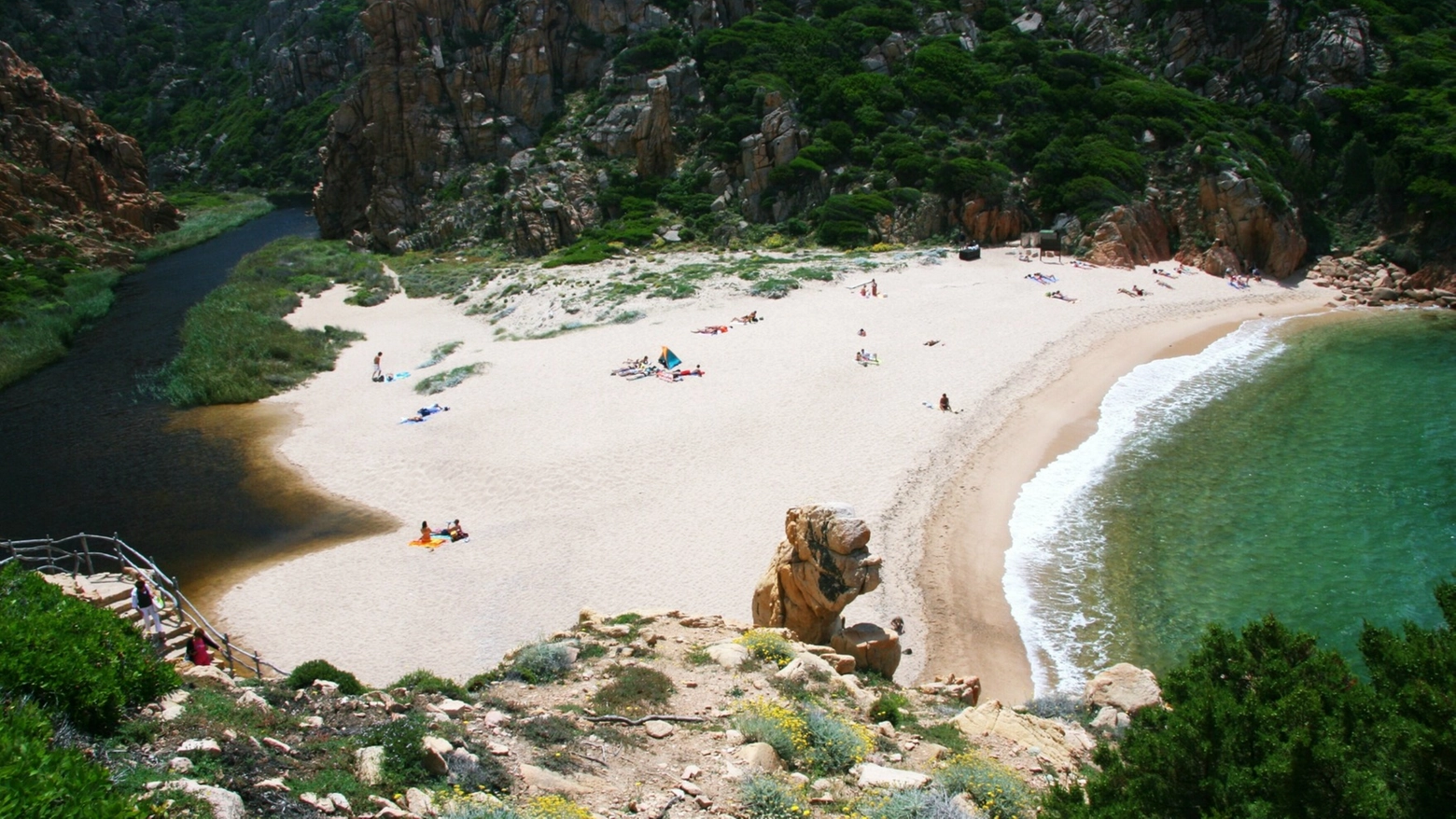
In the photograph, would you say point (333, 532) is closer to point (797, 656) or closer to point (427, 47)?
point (797, 656)

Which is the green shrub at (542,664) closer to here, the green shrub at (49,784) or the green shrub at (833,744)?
the green shrub at (833,744)

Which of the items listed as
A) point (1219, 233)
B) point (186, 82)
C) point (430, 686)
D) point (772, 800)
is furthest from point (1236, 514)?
point (186, 82)

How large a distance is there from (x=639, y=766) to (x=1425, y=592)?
606 inches

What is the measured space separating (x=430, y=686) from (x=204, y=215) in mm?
80242

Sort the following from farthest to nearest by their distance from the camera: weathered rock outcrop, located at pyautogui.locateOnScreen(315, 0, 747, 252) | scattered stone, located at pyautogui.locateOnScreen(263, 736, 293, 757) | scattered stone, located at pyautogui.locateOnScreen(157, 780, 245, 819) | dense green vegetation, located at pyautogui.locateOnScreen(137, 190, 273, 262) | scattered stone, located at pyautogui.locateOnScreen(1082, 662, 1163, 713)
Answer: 1. dense green vegetation, located at pyautogui.locateOnScreen(137, 190, 273, 262)
2. weathered rock outcrop, located at pyautogui.locateOnScreen(315, 0, 747, 252)
3. scattered stone, located at pyautogui.locateOnScreen(1082, 662, 1163, 713)
4. scattered stone, located at pyautogui.locateOnScreen(263, 736, 293, 757)
5. scattered stone, located at pyautogui.locateOnScreen(157, 780, 245, 819)

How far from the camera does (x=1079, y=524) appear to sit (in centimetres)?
1795

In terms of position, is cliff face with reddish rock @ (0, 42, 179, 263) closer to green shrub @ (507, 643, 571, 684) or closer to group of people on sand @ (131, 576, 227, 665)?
group of people on sand @ (131, 576, 227, 665)

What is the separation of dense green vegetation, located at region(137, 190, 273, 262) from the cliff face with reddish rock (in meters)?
1.63

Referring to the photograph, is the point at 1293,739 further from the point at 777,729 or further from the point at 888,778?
the point at 777,729

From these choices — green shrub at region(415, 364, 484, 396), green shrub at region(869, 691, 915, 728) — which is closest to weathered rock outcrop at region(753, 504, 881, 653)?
green shrub at region(869, 691, 915, 728)

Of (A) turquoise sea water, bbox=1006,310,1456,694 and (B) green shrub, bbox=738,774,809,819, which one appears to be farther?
(A) turquoise sea water, bbox=1006,310,1456,694

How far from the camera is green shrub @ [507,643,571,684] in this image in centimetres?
1020

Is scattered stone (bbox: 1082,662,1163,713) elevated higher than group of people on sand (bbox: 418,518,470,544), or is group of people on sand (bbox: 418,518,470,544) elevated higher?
group of people on sand (bbox: 418,518,470,544)

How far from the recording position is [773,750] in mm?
8172
